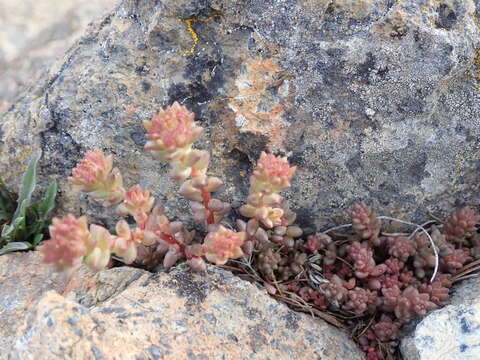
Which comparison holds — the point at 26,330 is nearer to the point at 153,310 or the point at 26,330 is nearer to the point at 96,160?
the point at 153,310

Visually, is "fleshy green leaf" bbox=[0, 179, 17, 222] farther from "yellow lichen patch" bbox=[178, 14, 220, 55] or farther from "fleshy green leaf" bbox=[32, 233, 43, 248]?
"yellow lichen patch" bbox=[178, 14, 220, 55]

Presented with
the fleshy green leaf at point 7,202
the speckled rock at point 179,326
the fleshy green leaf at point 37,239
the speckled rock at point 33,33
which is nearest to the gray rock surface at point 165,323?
the speckled rock at point 179,326

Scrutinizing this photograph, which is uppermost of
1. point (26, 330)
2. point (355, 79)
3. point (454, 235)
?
point (355, 79)

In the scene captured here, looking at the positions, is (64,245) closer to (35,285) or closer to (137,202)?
(137,202)

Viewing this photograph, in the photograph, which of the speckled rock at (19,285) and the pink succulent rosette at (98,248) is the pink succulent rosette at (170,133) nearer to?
the pink succulent rosette at (98,248)

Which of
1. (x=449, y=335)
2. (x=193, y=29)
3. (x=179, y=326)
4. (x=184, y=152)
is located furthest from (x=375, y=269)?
(x=193, y=29)

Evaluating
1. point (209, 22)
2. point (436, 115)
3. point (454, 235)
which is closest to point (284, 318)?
point (454, 235)
